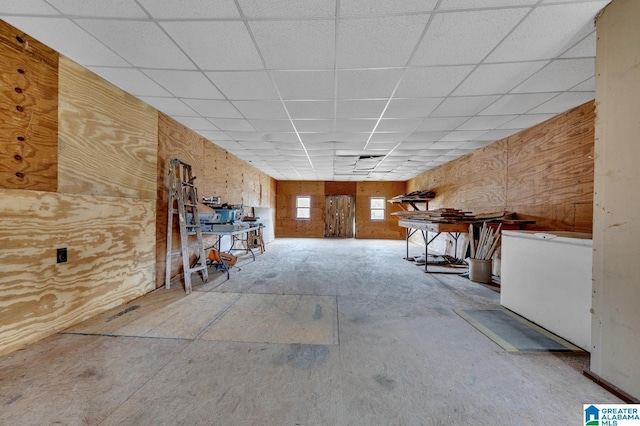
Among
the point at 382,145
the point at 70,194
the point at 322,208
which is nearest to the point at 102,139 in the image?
the point at 70,194

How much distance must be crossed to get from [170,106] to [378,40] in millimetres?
2774

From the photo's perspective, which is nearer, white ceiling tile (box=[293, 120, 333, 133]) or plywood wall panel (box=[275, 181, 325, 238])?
white ceiling tile (box=[293, 120, 333, 133])

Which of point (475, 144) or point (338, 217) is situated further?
point (338, 217)

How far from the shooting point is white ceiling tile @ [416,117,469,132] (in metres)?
3.29

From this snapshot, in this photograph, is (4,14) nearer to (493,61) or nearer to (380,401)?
(380,401)

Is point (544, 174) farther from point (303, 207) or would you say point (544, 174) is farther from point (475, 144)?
point (303, 207)

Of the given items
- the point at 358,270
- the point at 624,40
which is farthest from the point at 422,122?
the point at 358,270

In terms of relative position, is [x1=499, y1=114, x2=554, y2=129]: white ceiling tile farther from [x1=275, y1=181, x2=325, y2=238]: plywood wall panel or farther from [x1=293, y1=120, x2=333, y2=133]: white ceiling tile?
[x1=275, y1=181, x2=325, y2=238]: plywood wall panel

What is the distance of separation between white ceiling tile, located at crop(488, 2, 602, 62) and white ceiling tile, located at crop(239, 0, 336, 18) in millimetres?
1442

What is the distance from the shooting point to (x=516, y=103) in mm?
2791

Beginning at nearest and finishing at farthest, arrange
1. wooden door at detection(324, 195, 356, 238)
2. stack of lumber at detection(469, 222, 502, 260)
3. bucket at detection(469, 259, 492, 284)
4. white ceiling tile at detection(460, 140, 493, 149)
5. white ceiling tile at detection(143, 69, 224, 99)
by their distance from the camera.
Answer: white ceiling tile at detection(143, 69, 224, 99)
stack of lumber at detection(469, 222, 502, 260)
bucket at detection(469, 259, 492, 284)
white ceiling tile at detection(460, 140, 493, 149)
wooden door at detection(324, 195, 356, 238)

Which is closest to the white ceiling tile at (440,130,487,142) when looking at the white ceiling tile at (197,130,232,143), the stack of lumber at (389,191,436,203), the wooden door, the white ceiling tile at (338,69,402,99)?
the white ceiling tile at (338,69,402,99)

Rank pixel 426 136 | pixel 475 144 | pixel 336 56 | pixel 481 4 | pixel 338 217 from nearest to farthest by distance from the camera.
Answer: pixel 481 4 → pixel 336 56 → pixel 426 136 → pixel 475 144 → pixel 338 217

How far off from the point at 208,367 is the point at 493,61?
11.4 ft
